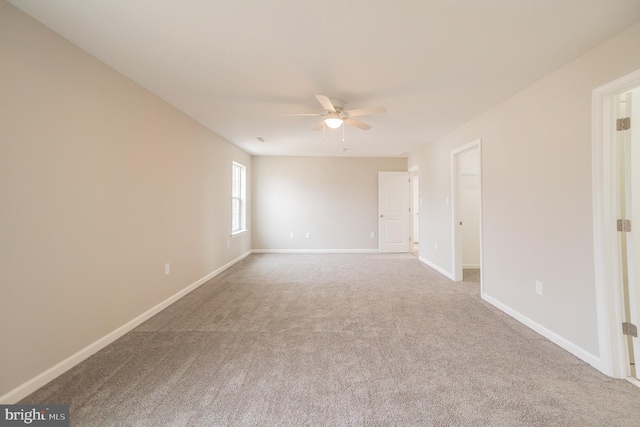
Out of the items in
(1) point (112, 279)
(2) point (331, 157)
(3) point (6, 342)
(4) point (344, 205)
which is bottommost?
(3) point (6, 342)

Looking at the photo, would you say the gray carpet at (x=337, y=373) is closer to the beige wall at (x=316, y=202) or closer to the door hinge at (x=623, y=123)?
the door hinge at (x=623, y=123)

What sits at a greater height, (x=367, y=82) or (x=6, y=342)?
(x=367, y=82)

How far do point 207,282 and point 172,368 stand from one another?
2.18 meters

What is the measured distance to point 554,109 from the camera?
2.20 m

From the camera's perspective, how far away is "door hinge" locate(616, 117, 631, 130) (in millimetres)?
1768

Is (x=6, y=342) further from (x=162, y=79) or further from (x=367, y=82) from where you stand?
(x=367, y=82)

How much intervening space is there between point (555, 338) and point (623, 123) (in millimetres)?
1754

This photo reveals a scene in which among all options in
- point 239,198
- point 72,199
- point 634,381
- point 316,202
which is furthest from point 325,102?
point 316,202

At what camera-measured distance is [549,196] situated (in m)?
2.26

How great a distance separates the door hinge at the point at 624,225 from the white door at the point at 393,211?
4718 millimetres

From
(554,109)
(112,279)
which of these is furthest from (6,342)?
(554,109)

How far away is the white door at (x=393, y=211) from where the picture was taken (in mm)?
6488
